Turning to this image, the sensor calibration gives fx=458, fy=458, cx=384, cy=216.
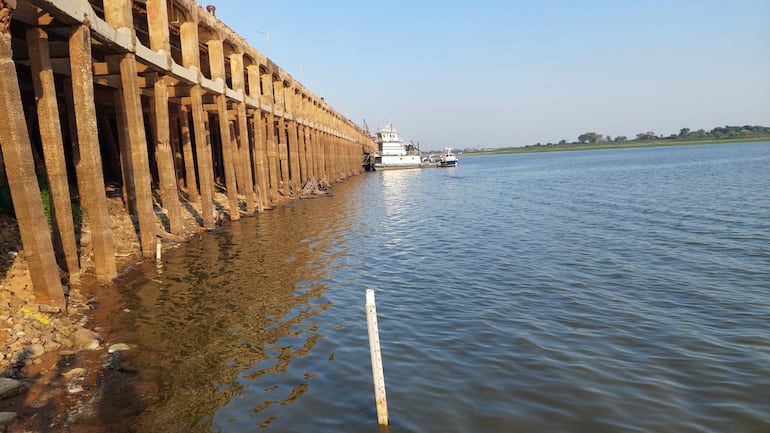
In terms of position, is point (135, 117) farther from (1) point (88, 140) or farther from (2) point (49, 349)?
(2) point (49, 349)

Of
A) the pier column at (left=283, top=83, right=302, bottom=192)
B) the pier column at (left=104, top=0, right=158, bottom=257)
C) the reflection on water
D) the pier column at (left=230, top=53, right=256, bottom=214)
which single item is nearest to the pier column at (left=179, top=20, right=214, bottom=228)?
the reflection on water

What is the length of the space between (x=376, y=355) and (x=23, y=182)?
6311 millimetres

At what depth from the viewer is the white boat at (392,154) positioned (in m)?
82.4

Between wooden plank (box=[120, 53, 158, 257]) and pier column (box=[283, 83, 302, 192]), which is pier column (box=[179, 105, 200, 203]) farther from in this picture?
pier column (box=[283, 83, 302, 192])

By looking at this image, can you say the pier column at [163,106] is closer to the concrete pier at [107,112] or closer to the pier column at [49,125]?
the concrete pier at [107,112]

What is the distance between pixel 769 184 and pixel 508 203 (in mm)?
17789

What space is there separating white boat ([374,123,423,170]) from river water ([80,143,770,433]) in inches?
2646

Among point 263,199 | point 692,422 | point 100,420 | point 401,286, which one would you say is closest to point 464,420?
point 692,422

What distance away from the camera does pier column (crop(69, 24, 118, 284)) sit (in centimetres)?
899

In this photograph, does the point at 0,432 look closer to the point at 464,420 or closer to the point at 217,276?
the point at 464,420

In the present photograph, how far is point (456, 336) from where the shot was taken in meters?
7.60

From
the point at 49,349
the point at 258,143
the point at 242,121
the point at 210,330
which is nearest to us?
the point at 49,349

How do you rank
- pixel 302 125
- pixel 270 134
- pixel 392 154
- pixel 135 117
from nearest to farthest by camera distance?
pixel 135 117 < pixel 270 134 < pixel 302 125 < pixel 392 154

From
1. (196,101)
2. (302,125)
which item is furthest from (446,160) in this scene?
(196,101)
